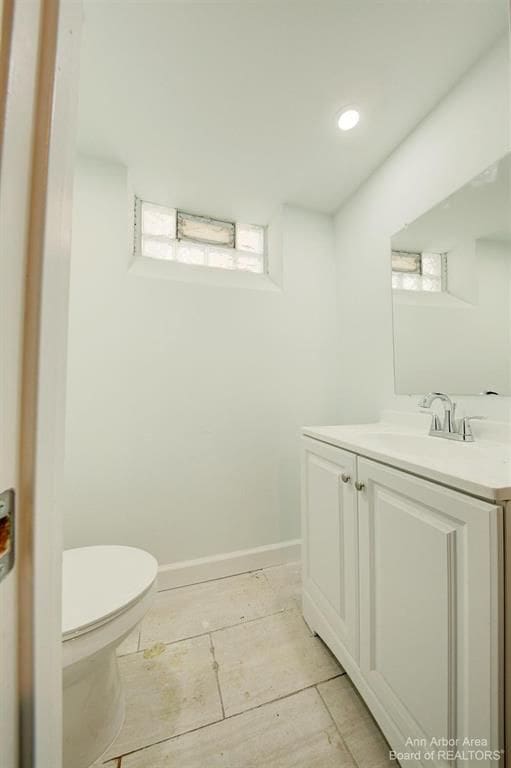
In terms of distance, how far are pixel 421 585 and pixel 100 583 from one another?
94 cm

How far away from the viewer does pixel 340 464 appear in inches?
38.2

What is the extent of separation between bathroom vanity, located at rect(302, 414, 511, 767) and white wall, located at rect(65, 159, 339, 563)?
25.7 inches

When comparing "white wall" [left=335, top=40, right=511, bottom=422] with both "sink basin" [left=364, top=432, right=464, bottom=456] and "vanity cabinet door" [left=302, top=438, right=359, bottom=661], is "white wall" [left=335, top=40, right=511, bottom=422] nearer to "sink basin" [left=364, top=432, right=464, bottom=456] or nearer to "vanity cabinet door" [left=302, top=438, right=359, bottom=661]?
"sink basin" [left=364, top=432, right=464, bottom=456]

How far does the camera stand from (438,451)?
965 mm

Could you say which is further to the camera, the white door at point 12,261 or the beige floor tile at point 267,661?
the beige floor tile at point 267,661

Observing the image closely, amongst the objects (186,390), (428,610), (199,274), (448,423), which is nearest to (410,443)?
(448,423)

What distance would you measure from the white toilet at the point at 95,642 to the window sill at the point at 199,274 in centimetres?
138

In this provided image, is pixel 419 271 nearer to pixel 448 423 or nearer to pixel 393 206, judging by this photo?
pixel 393 206

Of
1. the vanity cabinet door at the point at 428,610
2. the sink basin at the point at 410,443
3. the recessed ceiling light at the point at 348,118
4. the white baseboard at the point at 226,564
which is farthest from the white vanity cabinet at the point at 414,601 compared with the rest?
the recessed ceiling light at the point at 348,118

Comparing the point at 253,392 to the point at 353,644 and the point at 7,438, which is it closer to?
the point at 353,644

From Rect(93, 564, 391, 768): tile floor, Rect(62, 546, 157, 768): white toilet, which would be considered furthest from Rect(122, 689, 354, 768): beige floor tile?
Rect(62, 546, 157, 768): white toilet

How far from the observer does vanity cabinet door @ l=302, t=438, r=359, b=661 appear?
0.90 meters

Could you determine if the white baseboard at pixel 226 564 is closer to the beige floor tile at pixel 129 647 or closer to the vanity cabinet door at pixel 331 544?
the beige floor tile at pixel 129 647

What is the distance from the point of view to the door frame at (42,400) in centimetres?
27
